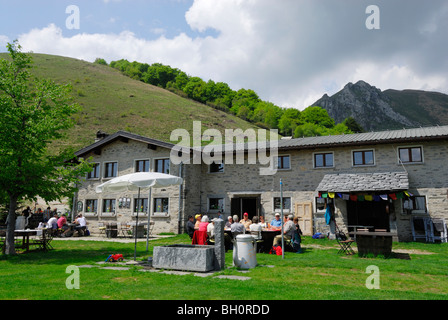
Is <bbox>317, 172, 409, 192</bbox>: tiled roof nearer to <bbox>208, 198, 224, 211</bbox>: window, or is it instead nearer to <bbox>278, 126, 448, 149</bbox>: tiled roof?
<bbox>278, 126, 448, 149</bbox>: tiled roof

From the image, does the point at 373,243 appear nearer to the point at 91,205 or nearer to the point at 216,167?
the point at 216,167

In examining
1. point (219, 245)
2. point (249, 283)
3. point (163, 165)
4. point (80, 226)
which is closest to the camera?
point (249, 283)

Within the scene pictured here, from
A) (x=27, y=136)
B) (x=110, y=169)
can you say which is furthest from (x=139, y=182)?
(x=110, y=169)

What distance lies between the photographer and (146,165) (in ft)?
66.7

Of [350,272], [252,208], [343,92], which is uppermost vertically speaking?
[343,92]

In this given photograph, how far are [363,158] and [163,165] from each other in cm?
1177

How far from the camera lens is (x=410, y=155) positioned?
51.4 ft

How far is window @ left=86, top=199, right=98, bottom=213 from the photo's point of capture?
2148 centimetres

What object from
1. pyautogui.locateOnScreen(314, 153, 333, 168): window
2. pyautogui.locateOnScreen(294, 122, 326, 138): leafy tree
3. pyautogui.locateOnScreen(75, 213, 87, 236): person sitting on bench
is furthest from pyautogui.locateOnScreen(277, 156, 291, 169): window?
pyautogui.locateOnScreen(294, 122, 326, 138): leafy tree
